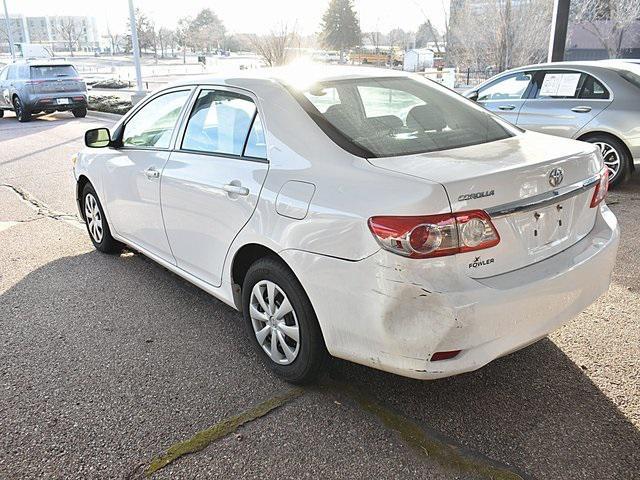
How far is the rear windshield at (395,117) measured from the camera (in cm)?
278

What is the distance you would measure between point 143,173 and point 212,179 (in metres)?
0.96

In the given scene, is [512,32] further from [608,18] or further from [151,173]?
[151,173]

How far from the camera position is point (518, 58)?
2248 cm

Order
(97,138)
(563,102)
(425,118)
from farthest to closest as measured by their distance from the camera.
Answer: (563,102), (97,138), (425,118)

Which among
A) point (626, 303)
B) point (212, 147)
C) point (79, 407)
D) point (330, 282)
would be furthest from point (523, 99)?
point (79, 407)

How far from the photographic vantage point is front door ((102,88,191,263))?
12.5 feet

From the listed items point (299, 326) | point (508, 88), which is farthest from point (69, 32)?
point (299, 326)

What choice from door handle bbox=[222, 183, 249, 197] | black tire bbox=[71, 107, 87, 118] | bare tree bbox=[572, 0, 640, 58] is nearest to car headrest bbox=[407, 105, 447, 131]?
door handle bbox=[222, 183, 249, 197]

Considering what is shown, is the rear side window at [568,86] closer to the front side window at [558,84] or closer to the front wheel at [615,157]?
the front side window at [558,84]

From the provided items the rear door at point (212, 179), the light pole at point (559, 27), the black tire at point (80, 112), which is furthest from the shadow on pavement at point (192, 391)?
the black tire at point (80, 112)

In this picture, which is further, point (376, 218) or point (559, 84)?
point (559, 84)

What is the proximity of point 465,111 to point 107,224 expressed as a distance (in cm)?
318

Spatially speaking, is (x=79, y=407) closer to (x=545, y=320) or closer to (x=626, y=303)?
(x=545, y=320)

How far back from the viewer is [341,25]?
2645 inches
